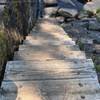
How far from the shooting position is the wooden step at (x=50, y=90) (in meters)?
3.49

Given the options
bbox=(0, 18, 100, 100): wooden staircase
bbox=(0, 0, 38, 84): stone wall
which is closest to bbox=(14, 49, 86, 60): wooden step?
bbox=(0, 0, 38, 84): stone wall

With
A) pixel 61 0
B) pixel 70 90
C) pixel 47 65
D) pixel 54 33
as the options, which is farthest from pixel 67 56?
pixel 61 0

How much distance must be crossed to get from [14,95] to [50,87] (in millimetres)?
372

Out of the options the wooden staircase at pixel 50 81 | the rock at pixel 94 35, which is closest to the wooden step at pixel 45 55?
the wooden staircase at pixel 50 81

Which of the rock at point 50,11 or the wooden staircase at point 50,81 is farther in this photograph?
the rock at point 50,11

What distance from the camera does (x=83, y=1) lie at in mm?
17719

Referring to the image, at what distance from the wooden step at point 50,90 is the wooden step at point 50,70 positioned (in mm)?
119

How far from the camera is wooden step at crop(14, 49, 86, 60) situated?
5.11m

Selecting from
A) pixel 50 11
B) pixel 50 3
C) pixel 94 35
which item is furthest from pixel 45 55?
pixel 50 3

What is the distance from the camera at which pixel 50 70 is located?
4.10m

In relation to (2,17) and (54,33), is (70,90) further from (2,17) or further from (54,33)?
(54,33)

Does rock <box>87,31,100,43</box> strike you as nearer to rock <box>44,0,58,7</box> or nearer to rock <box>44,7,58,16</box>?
rock <box>44,7,58,16</box>

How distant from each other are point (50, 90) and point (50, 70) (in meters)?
0.52

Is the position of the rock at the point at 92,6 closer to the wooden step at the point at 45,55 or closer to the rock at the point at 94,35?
the rock at the point at 94,35
